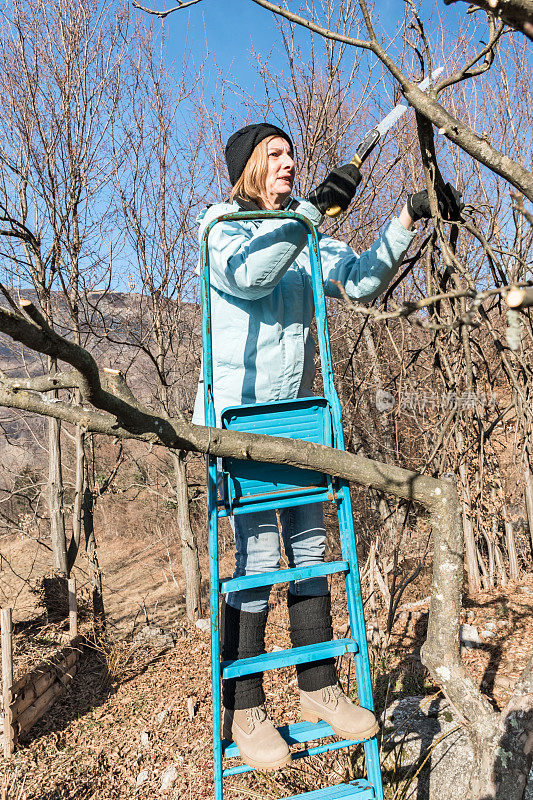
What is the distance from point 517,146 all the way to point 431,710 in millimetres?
5131

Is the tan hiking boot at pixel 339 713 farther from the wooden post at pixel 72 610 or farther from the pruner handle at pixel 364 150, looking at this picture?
the wooden post at pixel 72 610

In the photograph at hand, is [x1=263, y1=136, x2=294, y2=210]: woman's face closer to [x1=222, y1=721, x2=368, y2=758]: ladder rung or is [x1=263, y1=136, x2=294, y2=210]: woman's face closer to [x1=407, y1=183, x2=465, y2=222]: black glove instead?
[x1=407, y1=183, x2=465, y2=222]: black glove

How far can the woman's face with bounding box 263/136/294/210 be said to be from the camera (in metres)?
2.13

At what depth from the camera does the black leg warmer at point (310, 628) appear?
78.4 inches

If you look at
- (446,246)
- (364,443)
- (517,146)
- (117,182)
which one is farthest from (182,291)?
(446,246)

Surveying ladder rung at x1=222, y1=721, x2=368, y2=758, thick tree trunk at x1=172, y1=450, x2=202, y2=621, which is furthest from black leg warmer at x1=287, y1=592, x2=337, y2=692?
thick tree trunk at x1=172, y1=450, x2=202, y2=621

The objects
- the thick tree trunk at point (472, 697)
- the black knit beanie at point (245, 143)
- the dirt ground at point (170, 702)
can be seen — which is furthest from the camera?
the dirt ground at point (170, 702)

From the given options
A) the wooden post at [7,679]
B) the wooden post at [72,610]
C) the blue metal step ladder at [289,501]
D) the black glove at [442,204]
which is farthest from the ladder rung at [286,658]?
the wooden post at [72,610]

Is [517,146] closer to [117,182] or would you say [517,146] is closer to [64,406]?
[117,182]

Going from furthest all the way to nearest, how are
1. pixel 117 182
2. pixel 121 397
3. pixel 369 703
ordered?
pixel 117 182, pixel 369 703, pixel 121 397

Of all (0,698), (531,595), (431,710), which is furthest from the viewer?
(531,595)

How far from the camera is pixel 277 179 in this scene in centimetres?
213

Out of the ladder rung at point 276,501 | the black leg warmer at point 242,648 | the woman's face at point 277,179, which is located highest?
the woman's face at point 277,179

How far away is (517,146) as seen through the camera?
5488mm
